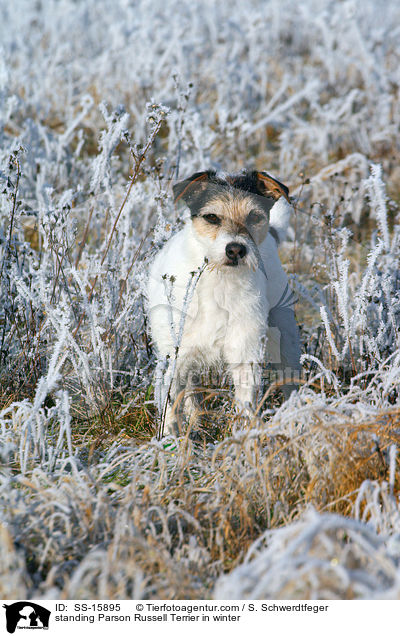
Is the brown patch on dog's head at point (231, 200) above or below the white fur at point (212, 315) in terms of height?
above

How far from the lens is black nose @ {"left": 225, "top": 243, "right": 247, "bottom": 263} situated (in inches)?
119

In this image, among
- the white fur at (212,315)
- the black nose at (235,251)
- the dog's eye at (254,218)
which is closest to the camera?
the black nose at (235,251)

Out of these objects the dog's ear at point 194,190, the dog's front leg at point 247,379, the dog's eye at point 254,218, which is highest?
the dog's ear at point 194,190

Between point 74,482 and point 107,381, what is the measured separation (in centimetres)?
99

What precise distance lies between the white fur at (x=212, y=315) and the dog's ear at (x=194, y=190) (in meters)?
0.13

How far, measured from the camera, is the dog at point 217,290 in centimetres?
310

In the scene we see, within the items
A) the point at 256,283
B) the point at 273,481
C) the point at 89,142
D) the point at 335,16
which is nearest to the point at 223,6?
the point at 335,16

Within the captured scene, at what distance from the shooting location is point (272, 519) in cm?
243

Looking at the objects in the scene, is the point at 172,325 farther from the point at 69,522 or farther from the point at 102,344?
the point at 69,522

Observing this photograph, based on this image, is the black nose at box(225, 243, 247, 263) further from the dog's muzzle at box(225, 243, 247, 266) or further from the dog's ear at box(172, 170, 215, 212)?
the dog's ear at box(172, 170, 215, 212)
